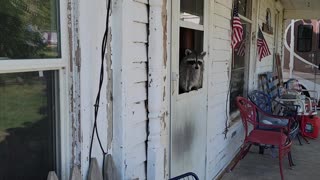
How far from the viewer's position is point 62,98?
1.58m

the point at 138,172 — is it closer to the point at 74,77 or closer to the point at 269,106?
the point at 74,77

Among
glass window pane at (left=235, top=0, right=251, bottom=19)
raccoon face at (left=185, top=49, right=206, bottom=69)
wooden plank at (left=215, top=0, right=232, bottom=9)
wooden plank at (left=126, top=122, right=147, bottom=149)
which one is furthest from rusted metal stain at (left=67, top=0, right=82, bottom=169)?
glass window pane at (left=235, top=0, right=251, bottom=19)

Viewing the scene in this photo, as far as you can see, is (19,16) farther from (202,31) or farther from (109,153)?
(202,31)

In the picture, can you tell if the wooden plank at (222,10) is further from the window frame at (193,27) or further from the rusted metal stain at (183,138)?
the rusted metal stain at (183,138)

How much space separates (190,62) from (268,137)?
173cm

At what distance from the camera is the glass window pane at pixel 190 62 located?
2986mm

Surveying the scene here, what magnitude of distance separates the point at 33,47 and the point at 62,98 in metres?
0.26

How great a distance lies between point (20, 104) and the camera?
1.39 meters

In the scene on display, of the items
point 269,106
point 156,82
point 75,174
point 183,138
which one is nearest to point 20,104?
point 75,174

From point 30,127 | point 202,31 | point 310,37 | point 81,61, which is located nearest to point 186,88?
point 202,31

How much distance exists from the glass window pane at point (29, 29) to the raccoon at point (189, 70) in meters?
1.53

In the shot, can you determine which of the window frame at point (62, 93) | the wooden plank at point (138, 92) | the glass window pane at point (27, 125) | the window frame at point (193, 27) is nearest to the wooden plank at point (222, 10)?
the window frame at point (193, 27)

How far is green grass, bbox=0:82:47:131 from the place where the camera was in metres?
1.32

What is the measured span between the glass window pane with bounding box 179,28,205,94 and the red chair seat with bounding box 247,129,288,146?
1.29 metres
